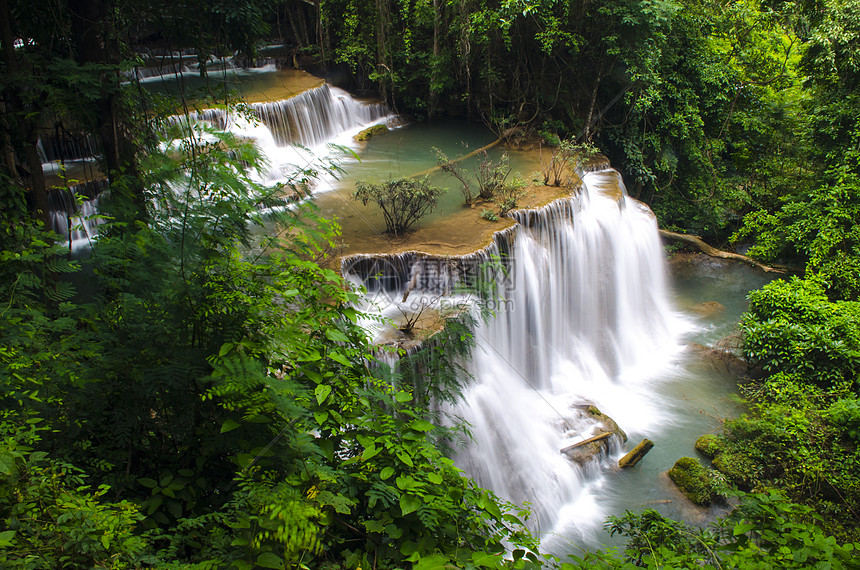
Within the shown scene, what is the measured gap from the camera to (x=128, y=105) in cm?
422

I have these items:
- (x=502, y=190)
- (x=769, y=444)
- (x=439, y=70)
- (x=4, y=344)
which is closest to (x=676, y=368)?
(x=769, y=444)

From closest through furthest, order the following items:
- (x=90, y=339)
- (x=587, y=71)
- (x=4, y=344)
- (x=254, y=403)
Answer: (x=254, y=403)
(x=4, y=344)
(x=90, y=339)
(x=587, y=71)

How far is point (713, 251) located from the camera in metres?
12.9

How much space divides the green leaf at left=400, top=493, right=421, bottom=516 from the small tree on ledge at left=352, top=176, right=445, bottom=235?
611 centimetres

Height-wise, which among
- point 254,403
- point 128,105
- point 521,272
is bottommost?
point 521,272

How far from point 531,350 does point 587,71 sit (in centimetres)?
845

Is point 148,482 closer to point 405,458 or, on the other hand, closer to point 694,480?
point 405,458

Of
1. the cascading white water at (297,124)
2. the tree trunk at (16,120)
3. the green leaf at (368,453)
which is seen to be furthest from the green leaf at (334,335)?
the cascading white water at (297,124)

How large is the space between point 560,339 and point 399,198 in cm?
394

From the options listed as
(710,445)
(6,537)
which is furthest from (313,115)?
(6,537)

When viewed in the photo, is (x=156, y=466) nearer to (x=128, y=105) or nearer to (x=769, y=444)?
(x=128, y=105)

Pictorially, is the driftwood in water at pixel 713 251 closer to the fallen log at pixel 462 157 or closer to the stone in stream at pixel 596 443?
the fallen log at pixel 462 157

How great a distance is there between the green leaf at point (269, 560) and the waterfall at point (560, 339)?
3.58 meters

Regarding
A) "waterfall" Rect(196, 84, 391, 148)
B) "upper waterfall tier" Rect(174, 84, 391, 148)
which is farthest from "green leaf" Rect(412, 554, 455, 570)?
"upper waterfall tier" Rect(174, 84, 391, 148)
